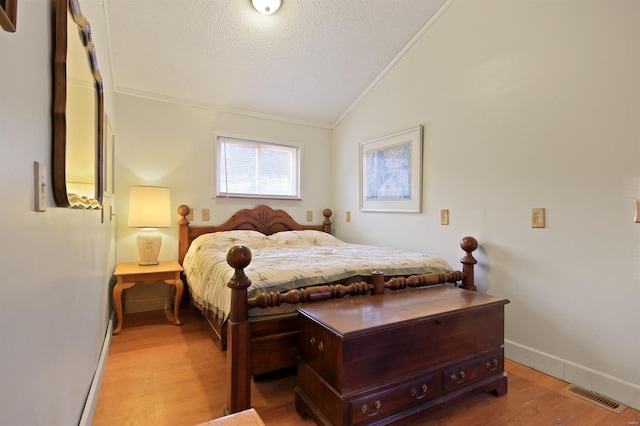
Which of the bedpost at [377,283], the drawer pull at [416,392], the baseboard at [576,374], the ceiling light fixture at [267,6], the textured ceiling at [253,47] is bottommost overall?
the baseboard at [576,374]

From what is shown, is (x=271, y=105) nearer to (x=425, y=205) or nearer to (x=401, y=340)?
(x=425, y=205)

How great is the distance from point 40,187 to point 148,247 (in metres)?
2.44

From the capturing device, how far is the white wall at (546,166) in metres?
1.83

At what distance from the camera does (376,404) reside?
1457mm

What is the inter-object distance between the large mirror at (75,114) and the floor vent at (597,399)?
2.70 meters

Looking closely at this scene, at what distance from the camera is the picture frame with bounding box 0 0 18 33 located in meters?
0.56

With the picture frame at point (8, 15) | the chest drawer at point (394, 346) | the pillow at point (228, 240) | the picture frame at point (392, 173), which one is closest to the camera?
the picture frame at point (8, 15)

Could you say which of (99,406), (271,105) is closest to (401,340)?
(99,406)

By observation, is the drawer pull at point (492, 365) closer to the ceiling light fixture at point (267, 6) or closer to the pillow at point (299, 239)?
the pillow at point (299, 239)

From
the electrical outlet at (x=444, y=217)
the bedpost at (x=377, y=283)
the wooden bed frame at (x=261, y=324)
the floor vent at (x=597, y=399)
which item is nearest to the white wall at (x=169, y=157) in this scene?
the wooden bed frame at (x=261, y=324)

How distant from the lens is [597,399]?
184 cm

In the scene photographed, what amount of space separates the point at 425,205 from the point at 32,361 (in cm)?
283

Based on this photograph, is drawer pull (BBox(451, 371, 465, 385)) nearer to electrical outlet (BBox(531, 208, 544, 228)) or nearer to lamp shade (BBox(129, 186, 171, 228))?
electrical outlet (BBox(531, 208, 544, 228))

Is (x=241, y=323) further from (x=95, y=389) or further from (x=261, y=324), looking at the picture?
(x=95, y=389)
